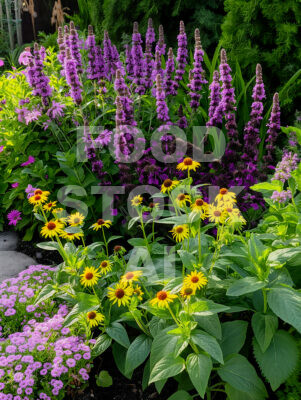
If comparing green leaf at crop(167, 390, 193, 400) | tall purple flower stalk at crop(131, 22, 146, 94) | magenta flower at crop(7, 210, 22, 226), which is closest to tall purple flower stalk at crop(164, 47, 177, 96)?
tall purple flower stalk at crop(131, 22, 146, 94)

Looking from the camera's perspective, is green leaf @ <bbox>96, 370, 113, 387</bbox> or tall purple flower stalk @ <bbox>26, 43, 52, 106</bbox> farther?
tall purple flower stalk @ <bbox>26, 43, 52, 106</bbox>

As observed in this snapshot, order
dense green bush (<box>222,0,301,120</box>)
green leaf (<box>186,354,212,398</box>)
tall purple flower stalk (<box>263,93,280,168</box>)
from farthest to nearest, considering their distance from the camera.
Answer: dense green bush (<box>222,0,301,120</box>), tall purple flower stalk (<box>263,93,280,168</box>), green leaf (<box>186,354,212,398</box>)

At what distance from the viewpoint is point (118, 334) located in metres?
1.73

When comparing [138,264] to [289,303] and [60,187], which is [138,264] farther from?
[60,187]

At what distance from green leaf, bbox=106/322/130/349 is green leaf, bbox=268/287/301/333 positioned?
0.61m

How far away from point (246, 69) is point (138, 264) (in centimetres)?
237

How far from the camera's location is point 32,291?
208cm

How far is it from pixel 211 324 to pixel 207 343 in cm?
13

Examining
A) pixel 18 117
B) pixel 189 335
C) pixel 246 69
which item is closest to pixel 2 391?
pixel 189 335

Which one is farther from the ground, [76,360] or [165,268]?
[165,268]

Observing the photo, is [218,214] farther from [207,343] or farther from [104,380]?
[104,380]

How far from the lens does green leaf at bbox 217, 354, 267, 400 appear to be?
1472 millimetres

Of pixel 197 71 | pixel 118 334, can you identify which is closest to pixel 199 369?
pixel 118 334

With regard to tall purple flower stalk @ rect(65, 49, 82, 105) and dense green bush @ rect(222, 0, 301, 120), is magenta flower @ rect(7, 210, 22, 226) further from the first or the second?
dense green bush @ rect(222, 0, 301, 120)
